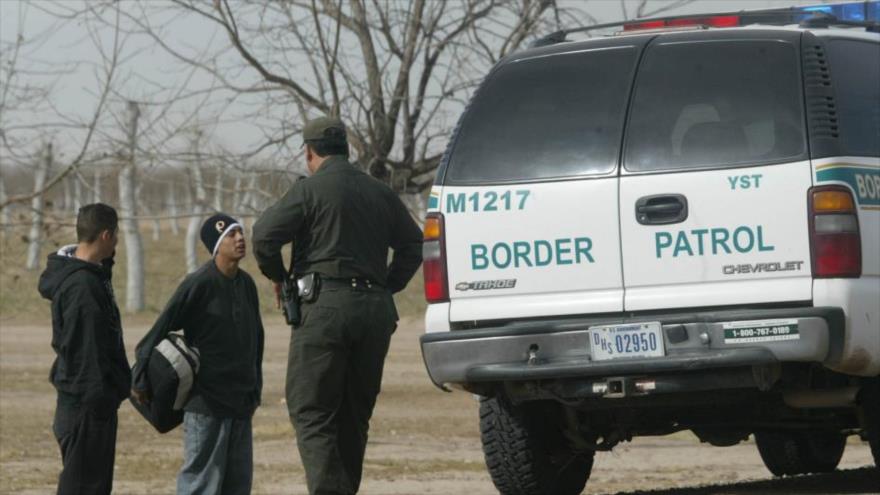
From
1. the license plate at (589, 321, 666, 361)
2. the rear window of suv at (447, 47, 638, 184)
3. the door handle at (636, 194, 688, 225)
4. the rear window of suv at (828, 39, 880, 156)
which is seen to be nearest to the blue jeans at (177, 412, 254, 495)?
the rear window of suv at (447, 47, 638, 184)

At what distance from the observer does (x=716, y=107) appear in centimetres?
742

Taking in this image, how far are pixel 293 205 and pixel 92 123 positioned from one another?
311 inches

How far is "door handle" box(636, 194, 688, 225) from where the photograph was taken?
732 cm

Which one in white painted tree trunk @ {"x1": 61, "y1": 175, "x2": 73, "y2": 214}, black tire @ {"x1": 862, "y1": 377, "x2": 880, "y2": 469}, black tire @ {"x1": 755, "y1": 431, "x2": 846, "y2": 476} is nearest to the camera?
black tire @ {"x1": 862, "y1": 377, "x2": 880, "y2": 469}

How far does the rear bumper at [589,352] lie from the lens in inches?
278

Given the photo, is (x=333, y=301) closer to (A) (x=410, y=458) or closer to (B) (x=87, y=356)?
(B) (x=87, y=356)

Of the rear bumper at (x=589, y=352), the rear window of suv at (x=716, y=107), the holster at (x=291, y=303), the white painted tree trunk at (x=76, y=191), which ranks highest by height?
the white painted tree trunk at (x=76, y=191)

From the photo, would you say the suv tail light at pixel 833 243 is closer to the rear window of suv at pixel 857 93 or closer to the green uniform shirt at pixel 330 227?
the rear window of suv at pixel 857 93

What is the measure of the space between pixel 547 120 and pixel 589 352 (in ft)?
3.40

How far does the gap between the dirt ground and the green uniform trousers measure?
1908 millimetres

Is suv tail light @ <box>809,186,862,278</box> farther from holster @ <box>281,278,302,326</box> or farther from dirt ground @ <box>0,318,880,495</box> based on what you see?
holster @ <box>281,278,302,326</box>

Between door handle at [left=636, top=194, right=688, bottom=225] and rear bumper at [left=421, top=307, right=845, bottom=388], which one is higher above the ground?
door handle at [left=636, top=194, right=688, bottom=225]

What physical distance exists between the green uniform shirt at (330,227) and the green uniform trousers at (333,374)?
5.9 inches

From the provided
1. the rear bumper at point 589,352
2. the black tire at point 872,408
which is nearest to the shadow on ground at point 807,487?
the black tire at point 872,408
